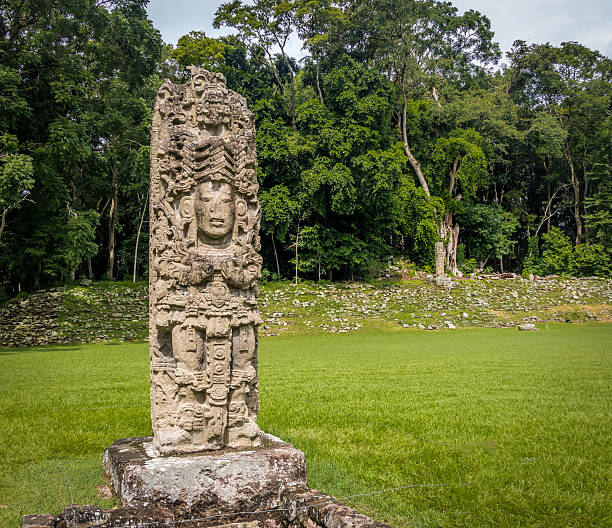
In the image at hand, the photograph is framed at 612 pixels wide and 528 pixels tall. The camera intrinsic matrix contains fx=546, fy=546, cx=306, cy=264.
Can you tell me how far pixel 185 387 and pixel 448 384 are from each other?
23.4 feet

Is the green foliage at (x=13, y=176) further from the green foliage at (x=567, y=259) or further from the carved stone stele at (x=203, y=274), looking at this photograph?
the green foliage at (x=567, y=259)

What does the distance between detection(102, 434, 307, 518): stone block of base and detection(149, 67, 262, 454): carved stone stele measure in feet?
1.07

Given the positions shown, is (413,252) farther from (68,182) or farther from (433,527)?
(433,527)

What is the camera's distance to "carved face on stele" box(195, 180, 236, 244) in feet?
16.6

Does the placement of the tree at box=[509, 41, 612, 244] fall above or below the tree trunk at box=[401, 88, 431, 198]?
above

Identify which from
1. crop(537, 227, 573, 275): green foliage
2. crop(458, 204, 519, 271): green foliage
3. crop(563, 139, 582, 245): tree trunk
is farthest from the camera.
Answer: crop(563, 139, 582, 245): tree trunk

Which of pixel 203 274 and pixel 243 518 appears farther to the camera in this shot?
pixel 203 274

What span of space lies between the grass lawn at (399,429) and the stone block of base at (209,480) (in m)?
0.62

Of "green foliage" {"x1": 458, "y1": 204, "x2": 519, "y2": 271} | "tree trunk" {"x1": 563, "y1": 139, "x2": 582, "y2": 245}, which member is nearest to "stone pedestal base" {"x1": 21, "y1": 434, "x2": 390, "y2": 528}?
"green foliage" {"x1": 458, "y1": 204, "x2": 519, "y2": 271}

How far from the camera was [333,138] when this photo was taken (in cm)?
2923

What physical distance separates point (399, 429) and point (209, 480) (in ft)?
11.6

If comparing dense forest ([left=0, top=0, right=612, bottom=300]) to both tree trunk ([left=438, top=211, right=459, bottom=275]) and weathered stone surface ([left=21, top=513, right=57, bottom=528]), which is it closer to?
tree trunk ([left=438, top=211, right=459, bottom=275])

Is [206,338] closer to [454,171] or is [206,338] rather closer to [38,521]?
[38,521]

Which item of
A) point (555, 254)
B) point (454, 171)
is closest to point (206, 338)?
point (454, 171)
